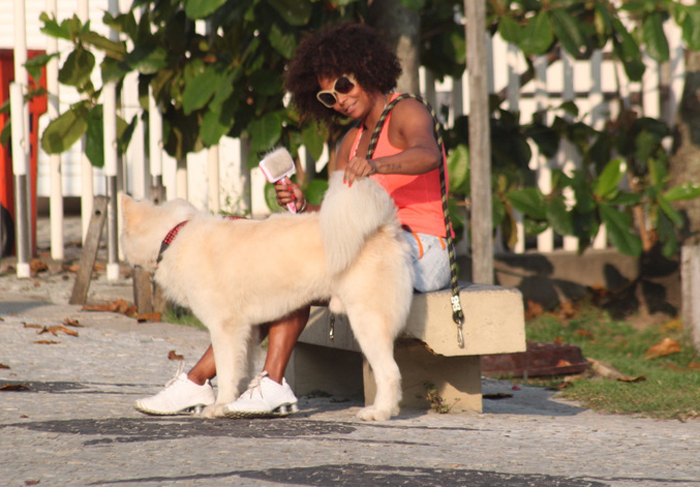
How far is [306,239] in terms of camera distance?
3.51 metres

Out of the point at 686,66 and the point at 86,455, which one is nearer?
the point at 86,455

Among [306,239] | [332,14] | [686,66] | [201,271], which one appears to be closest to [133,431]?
[201,271]

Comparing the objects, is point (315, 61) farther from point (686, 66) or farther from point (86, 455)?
point (686, 66)

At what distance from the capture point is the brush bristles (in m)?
3.82

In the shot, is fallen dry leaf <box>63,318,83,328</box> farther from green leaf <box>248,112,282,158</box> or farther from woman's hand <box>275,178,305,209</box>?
woman's hand <box>275,178,305,209</box>

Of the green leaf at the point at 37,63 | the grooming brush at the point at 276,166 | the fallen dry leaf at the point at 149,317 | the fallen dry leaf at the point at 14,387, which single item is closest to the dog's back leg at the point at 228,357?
the grooming brush at the point at 276,166

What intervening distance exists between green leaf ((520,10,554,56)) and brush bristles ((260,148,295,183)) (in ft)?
9.17

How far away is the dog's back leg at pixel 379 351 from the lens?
11.5 feet

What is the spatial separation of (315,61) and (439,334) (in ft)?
4.35

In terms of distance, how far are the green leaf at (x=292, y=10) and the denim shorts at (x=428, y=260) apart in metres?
2.53

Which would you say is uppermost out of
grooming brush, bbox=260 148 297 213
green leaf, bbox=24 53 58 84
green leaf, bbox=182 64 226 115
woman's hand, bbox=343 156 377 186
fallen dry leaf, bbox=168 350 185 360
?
green leaf, bbox=24 53 58 84

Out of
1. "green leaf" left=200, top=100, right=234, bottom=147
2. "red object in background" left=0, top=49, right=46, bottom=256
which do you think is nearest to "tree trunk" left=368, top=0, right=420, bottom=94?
"green leaf" left=200, top=100, right=234, bottom=147

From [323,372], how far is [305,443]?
1643 millimetres

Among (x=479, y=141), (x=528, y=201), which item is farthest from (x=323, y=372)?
(x=528, y=201)
